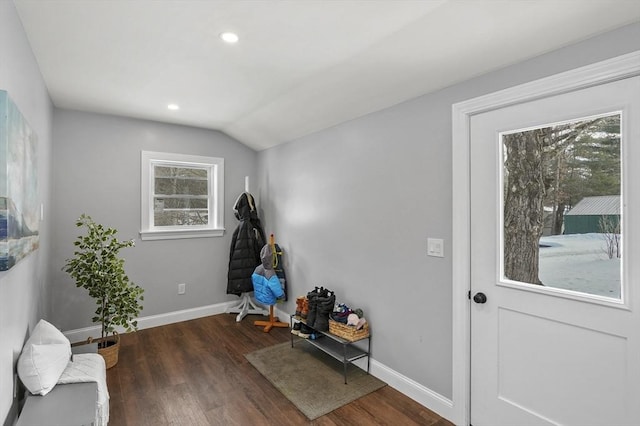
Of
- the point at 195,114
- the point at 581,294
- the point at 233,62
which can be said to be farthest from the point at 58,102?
the point at 581,294

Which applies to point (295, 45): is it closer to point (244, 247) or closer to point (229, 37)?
point (229, 37)

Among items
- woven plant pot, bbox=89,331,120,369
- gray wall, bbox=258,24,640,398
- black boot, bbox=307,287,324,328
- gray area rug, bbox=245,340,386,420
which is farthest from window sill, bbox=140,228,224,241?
black boot, bbox=307,287,324,328

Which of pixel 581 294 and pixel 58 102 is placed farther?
pixel 58 102

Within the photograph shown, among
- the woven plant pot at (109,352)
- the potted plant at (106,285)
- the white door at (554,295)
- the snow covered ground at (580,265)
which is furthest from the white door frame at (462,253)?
the woven plant pot at (109,352)

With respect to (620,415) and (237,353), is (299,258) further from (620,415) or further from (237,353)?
(620,415)

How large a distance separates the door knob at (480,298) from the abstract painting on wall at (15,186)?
2.41 meters

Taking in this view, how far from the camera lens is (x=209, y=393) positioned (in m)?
2.49

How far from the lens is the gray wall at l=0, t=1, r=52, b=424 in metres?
1.45

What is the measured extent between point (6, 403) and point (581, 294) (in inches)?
109

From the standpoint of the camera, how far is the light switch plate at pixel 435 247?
7.29 feet

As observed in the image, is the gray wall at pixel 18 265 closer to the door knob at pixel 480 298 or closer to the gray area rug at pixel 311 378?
the gray area rug at pixel 311 378

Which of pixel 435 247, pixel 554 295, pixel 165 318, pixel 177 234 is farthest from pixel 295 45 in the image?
pixel 165 318

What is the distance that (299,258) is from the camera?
12.4 ft

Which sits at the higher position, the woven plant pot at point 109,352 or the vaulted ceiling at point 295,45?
the vaulted ceiling at point 295,45
